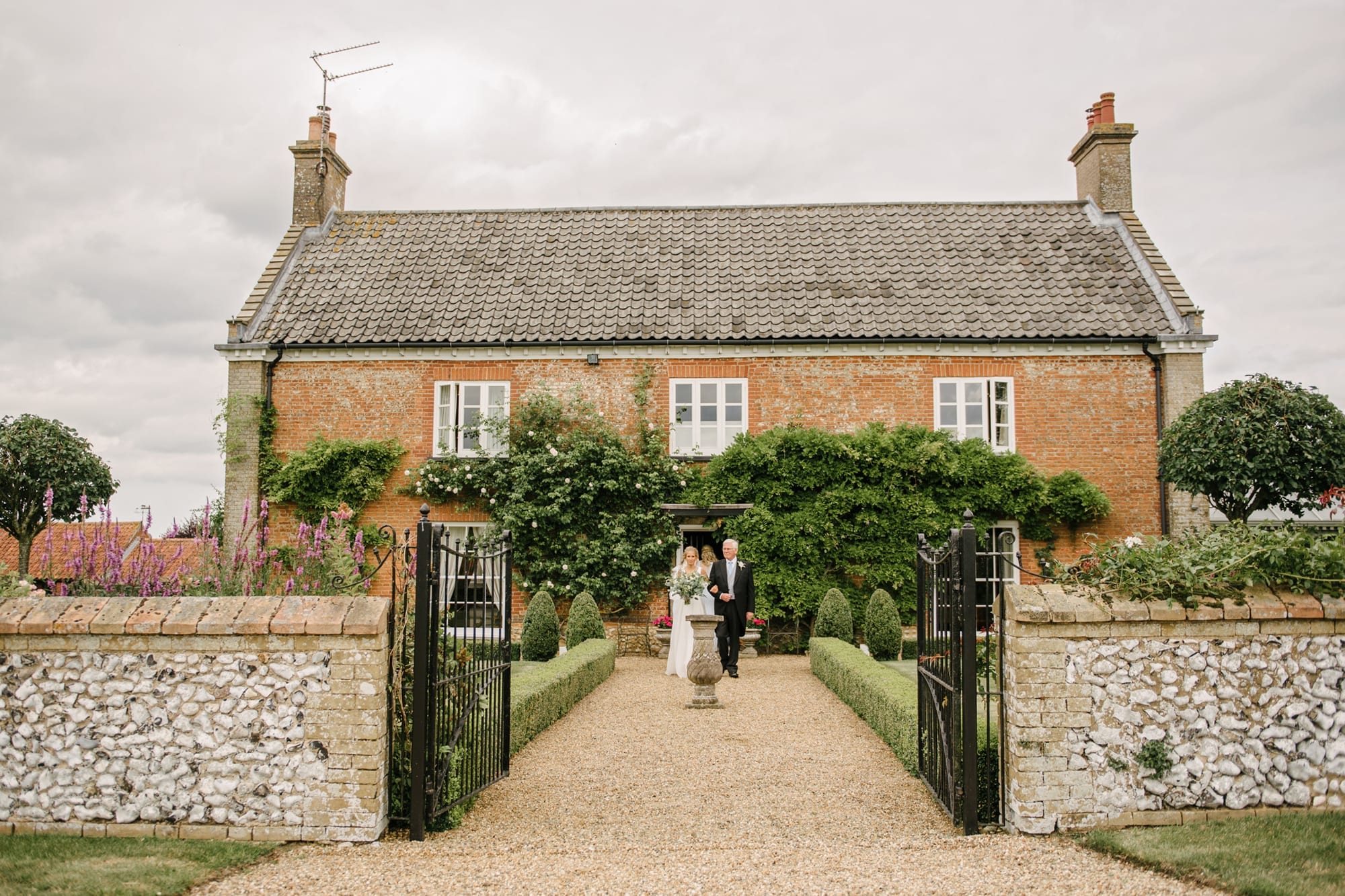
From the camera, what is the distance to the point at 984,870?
542 centimetres

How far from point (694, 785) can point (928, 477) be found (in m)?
10.2

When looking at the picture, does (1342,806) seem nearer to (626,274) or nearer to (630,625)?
(630,625)

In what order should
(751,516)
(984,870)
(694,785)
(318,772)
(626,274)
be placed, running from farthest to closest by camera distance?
(626,274)
(751,516)
(694,785)
(318,772)
(984,870)

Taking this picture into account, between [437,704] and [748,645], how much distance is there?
34.2 feet

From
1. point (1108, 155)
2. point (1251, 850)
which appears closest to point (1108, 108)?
point (1108, 155)

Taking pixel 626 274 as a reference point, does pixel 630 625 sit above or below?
below

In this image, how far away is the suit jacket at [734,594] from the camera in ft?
44.1

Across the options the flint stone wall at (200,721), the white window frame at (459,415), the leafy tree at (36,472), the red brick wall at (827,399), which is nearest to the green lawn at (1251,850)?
the flint stone wall at (200,721)

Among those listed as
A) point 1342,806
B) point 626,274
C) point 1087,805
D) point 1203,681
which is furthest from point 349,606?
point 626,274

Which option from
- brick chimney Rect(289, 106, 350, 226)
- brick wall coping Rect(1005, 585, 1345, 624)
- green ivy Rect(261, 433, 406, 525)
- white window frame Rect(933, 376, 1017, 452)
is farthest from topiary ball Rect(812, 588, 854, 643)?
brick chimney Rect(289, 106, 350, 226)

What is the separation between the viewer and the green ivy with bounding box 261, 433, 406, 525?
1711cm

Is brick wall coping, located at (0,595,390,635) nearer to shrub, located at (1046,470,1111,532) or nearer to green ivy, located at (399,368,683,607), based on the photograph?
green ivy, located at (399,368,683,607)

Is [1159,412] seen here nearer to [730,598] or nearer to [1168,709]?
[730,598]

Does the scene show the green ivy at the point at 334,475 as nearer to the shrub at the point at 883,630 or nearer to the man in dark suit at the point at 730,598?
the man in dark suit at the point at 730,598
